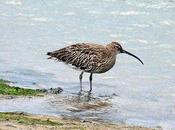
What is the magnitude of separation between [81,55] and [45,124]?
5.41 meters

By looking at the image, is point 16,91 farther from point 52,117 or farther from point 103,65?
point 103,65

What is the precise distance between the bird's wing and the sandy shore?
12.9ft

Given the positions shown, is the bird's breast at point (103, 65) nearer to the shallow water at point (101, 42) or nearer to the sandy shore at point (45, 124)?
the shallow water at point (101, 42)

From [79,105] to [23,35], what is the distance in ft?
31.0

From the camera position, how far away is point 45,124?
14164 millimetres

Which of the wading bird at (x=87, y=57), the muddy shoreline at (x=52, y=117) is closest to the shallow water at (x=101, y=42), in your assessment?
the muddy shoreline at (x=52, y=117)

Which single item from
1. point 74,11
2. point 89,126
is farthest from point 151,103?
point 74,11

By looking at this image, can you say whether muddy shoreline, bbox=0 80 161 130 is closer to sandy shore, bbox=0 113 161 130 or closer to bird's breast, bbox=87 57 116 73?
sandy shore, bbox=0 113 161 130

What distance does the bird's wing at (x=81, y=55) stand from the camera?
63.6ft

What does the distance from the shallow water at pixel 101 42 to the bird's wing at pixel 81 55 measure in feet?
2.07

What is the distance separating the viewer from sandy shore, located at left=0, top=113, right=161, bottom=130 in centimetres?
1354

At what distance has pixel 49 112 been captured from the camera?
16.2 m

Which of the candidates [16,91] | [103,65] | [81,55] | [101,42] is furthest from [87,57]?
[101,42]

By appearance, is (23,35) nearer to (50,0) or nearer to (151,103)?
(50,0)
